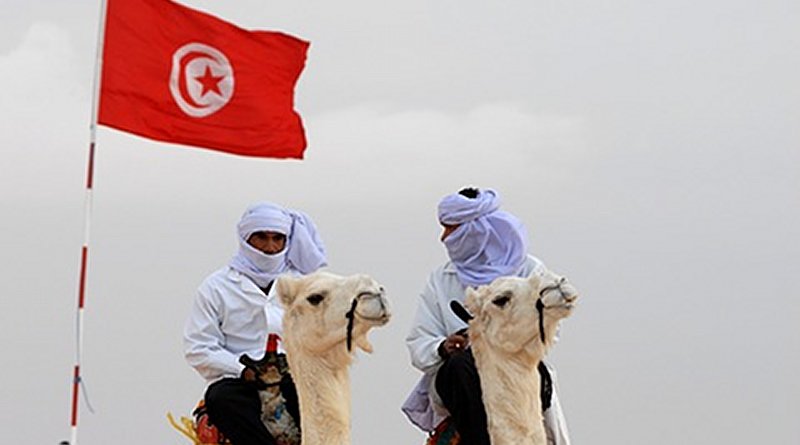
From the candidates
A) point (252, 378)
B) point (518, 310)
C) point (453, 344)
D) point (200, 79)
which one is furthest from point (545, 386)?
point (200, 79)

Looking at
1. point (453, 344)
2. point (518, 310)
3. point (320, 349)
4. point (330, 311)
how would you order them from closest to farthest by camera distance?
point (330, 311), point (320, 349), point (518, 310), point (453, 344)

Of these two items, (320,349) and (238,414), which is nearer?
(320,349)

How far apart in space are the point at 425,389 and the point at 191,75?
2.34 metres

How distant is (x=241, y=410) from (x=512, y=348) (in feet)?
5.28

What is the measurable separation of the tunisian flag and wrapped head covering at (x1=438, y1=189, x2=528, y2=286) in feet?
3.36

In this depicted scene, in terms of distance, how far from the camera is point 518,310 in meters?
10.7

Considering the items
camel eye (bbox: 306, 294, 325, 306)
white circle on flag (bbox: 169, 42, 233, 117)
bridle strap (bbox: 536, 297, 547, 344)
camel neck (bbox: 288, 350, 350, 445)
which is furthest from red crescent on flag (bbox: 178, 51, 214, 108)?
bridle strap (bbox: 536, 297, 547, 344)

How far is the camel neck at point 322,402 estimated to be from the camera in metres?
10.3

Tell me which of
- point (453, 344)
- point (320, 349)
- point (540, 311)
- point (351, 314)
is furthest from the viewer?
point (453, 344)

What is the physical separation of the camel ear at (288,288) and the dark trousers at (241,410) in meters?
0.85

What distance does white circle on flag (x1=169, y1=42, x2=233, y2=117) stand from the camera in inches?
436

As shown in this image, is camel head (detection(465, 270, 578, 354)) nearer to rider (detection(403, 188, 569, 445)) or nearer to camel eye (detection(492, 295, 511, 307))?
camel eye (detection(492, 295, 511, 307))

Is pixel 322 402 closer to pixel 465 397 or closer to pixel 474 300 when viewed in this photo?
pixel 465 397

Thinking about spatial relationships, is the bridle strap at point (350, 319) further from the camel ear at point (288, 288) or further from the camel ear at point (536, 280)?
the camel ear at point (536, 280)
